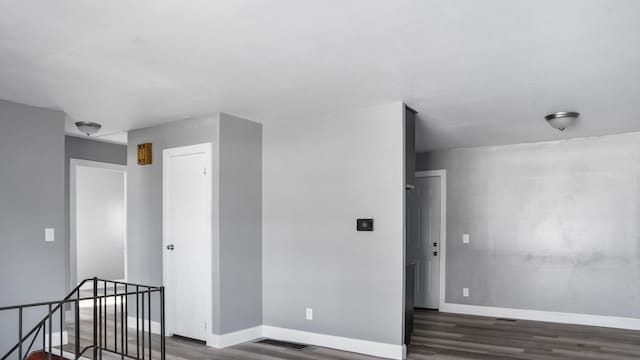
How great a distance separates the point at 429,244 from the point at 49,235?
5055 millimetres

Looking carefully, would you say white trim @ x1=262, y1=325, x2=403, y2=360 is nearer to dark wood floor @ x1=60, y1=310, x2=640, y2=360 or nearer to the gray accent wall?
dark wood floor @ x1=60, y1=310, x2=640, y2=360

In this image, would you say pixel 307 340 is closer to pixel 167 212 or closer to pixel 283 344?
pixel 283 344

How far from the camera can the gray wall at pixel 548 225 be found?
6.13 meters

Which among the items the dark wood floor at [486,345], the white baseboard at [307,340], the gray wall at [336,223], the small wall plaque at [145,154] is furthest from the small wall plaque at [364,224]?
the small wall plaque at [145,154]

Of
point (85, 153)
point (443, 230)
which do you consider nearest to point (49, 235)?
point (85, 153)

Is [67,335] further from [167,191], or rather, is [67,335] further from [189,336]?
[167,191]

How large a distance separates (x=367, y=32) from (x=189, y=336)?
3929mm

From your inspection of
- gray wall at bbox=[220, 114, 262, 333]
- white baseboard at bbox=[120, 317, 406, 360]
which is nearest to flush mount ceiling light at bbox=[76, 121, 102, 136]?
gray wall at bbox=[220, 114, 262, 333]

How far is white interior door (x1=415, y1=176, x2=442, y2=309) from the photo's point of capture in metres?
7.32

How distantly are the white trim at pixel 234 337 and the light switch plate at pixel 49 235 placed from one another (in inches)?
72.6

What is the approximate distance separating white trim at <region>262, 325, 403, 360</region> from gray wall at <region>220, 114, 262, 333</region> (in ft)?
0.80

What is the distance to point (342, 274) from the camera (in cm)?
502

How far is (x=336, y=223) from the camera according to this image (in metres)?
5.11

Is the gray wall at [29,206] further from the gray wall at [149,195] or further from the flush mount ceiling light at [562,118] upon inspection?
the flush mount ceiling light at [562,118]
